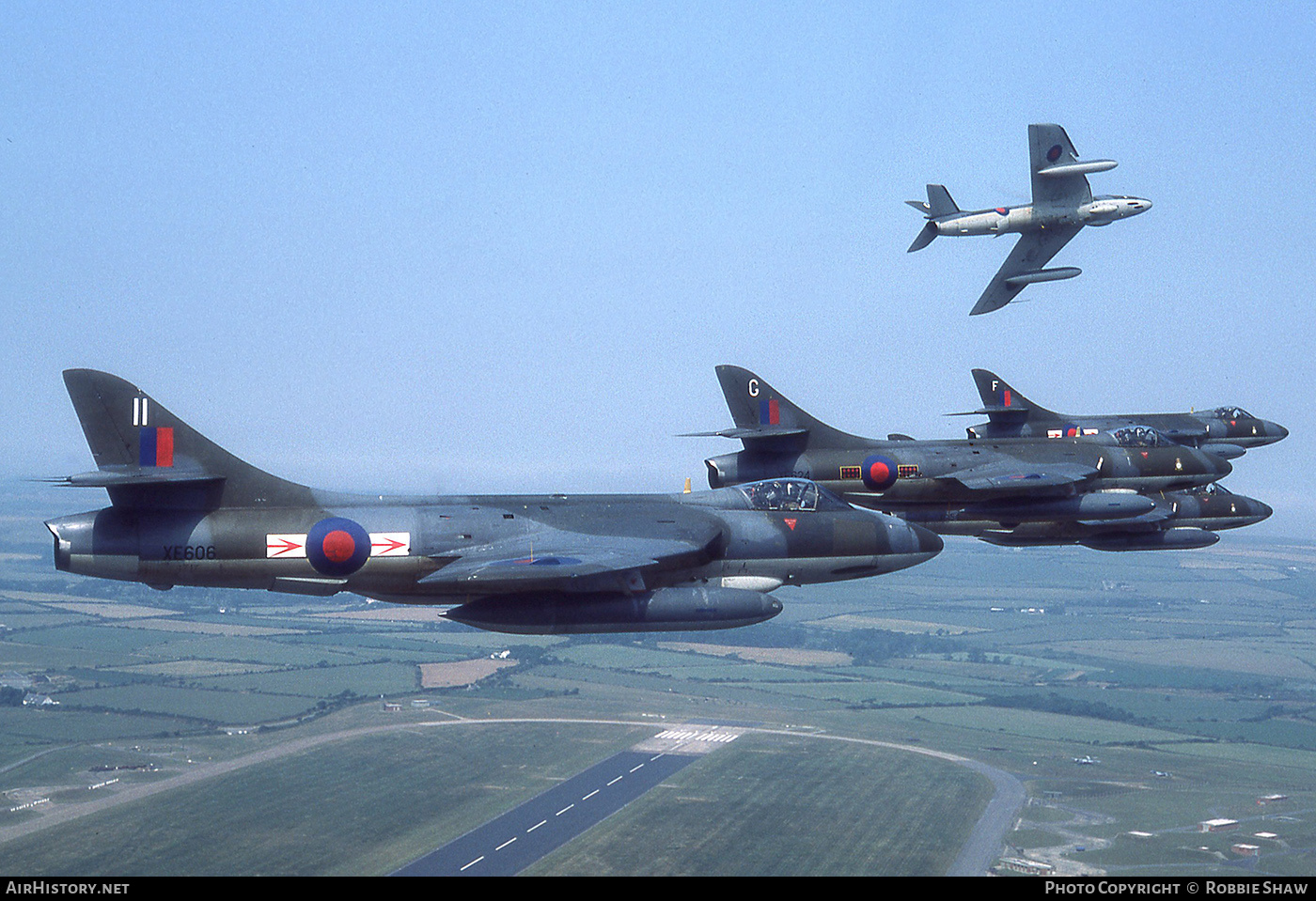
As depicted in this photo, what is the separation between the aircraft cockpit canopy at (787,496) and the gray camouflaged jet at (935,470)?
225 inches

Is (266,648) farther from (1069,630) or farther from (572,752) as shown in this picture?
(1069,630)

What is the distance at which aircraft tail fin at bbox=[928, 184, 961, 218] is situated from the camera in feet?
160

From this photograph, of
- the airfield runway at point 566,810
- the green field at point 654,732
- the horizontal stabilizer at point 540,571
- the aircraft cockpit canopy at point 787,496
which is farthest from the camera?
the green field at point 654,732

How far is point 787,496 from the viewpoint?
31234 mm

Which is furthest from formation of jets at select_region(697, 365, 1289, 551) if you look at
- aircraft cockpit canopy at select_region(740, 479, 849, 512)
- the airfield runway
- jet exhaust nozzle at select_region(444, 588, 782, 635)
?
the airfield runway

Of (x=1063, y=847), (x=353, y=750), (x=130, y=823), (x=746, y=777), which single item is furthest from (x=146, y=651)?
(x=1063, y=847)

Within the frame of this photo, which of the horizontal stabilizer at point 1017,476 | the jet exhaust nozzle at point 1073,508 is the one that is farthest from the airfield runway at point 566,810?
the horizontal stabilizer at point 1017,476

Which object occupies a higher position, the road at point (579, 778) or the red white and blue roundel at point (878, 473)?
the red white and blue roundel at point (878, 473)

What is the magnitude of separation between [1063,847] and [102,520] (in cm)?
5822

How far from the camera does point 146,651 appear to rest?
118 m

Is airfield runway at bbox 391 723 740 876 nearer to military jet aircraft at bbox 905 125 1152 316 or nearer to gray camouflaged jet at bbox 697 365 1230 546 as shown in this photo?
gray camouflaged jet at bbox 697 365 1230 546

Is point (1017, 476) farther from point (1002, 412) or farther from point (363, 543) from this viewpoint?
point (363, 543)

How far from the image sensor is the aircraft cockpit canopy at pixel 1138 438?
43219mm

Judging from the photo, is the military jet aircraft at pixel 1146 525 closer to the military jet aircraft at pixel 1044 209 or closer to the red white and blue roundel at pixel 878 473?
the red white and blue roundel at pixel 878 473
